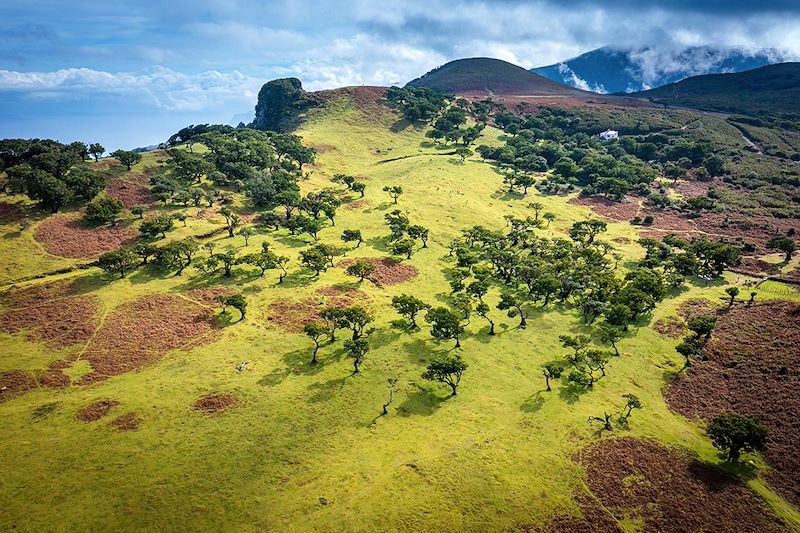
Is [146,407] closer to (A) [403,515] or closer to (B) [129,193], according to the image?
(A) [403,515]

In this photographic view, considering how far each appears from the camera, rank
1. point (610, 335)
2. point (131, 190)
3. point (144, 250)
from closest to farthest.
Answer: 1. point (610, 335)
2. point (144, 250)
3. point (131, 190)

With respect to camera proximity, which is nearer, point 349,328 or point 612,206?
point 349,328

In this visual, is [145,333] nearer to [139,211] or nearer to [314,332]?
[314,332]

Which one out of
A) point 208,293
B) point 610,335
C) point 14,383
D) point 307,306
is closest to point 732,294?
point 610,335

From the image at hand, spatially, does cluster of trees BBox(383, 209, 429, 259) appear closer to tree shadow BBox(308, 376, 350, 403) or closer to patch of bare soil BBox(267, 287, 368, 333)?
patch of bare soil BBox(267, 287, 368, 333)

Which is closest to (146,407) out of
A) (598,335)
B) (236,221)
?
(236,221)

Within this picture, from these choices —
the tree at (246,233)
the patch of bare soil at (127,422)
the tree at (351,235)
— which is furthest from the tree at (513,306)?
the tree at (246,233)
